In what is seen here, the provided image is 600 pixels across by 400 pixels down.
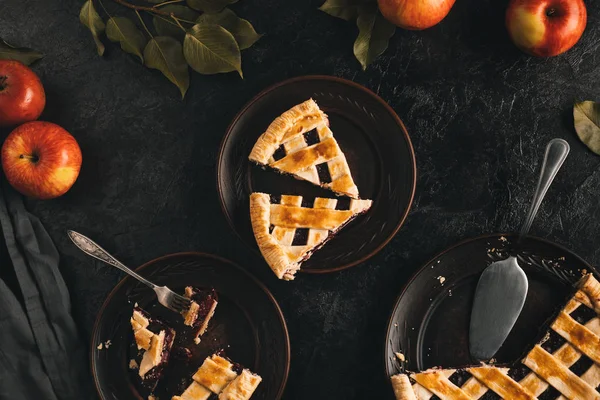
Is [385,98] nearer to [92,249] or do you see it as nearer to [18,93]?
[92,249]

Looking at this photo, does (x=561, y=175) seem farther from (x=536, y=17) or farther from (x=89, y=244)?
(x=89, y=244)

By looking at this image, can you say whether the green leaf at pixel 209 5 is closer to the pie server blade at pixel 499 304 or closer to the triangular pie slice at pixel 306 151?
the triangular pie slice at pixel 306 151

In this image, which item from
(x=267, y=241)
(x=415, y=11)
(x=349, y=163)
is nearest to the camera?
(x=415, y=11)

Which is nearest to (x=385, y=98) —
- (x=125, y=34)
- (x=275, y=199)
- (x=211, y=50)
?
(x=275, y=199)

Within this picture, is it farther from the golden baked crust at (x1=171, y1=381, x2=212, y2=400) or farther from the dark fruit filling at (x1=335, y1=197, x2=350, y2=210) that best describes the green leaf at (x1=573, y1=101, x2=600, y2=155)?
the golden baked crust at (x1=171, y1=381, x2=212, y2=400)

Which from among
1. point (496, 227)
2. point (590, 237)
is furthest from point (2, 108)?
point (590, 237)
